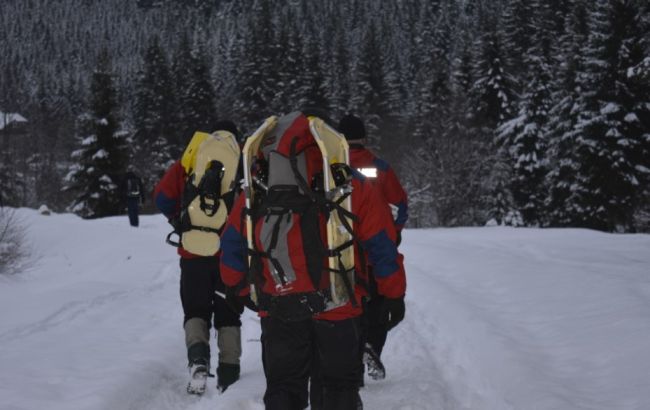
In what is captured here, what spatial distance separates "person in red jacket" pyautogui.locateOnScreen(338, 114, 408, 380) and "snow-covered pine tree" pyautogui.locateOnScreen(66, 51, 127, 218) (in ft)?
94.6

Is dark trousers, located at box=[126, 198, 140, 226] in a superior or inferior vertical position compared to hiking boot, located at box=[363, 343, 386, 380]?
inferior

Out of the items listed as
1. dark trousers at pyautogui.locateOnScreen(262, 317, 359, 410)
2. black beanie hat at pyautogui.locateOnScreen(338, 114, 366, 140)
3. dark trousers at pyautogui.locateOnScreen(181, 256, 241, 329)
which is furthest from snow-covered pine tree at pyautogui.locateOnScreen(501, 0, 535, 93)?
dark trousers at pyautogui.locateOnScreen(262, 317, 359, 410)

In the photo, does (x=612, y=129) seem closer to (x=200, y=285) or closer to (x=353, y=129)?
(x=353, y=129)

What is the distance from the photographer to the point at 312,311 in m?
2.88

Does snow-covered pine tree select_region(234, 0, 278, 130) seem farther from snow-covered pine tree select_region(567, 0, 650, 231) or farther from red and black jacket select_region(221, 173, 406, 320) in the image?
red and black jacket select_region(221, 173, 406, 320)

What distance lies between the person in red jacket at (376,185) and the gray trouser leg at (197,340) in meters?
1.38

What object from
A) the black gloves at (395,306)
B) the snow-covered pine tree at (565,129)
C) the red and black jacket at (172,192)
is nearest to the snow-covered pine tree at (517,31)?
the snow-covered pine tree at (565,129)

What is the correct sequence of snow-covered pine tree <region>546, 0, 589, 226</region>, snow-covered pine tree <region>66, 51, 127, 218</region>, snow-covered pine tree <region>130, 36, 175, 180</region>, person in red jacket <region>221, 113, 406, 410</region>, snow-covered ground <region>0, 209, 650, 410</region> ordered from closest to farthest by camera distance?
person in red jacket <region>221, 113, 406, 410</region> → snow-covered ground <region>0, 209, 650, 410</region> → snow-covered pine tree <region>546, 0, 589, 226</region> → snow-covered pine tree <region>66, 51, 127, 218</region> → snow-covered pine tree <region>130, 36, 175, 180</region>

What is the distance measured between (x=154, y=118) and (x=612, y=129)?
3936 centimetres

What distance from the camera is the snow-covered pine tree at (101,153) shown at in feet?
101

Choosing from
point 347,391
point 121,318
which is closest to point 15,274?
point 121,318

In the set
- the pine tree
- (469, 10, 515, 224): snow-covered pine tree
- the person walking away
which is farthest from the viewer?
the pine tree

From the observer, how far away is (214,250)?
175 inches

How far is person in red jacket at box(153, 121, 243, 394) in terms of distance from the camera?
4469 millimetres
